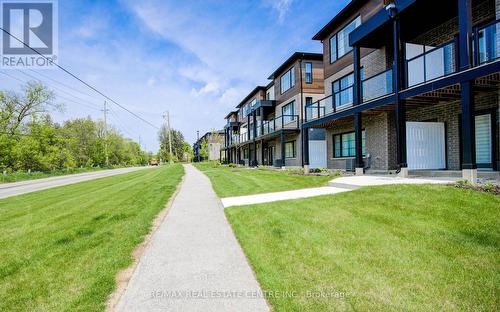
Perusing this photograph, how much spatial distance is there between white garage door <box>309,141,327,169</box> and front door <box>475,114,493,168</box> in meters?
10.4

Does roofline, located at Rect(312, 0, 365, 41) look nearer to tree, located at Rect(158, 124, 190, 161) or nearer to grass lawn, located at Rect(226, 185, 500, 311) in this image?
grass lawn, located at Rect(226, 185, 500, 311)

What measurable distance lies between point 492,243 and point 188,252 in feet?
15.6

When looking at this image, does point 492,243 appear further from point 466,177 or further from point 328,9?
point 328,9

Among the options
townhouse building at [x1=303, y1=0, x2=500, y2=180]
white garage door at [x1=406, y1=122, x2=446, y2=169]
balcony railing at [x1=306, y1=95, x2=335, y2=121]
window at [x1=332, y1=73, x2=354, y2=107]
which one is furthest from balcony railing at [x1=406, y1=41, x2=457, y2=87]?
balcony railing at [x1=306, y1=95, x2=335, y2=121]

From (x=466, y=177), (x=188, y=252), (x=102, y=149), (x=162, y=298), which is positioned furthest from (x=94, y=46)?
(x=102, y=149)

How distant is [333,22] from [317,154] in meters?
8.94

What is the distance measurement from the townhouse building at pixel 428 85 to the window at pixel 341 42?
9.6 inches

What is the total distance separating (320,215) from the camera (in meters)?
6.44

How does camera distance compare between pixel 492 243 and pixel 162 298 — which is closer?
pixel 162 298

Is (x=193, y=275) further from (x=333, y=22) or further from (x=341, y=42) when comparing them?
(x=333, y=22)

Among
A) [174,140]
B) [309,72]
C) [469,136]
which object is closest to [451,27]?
[469,136]

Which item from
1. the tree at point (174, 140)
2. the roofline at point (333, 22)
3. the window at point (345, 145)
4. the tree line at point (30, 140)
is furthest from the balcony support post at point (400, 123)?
the tree at point (174, 140)

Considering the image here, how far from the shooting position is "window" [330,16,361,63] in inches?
648

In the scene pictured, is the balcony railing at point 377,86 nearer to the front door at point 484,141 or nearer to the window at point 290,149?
the front door at point 484,141
